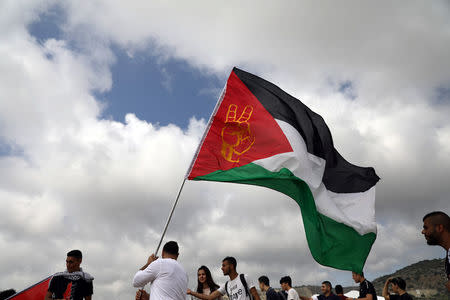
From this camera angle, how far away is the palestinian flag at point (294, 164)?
7.57m

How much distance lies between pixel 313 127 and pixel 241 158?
5.79 feet

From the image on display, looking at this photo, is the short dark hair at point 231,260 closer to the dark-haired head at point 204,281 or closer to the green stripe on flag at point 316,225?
the dark-haired head at point 204,281

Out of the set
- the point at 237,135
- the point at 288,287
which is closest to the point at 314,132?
the point at 237,135

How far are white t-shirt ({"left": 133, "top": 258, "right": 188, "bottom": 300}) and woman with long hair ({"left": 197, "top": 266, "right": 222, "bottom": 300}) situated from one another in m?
2.81

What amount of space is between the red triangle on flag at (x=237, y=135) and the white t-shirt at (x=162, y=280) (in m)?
1.88

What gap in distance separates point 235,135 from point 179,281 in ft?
10.2

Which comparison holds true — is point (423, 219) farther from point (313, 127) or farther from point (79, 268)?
point (79, 268)

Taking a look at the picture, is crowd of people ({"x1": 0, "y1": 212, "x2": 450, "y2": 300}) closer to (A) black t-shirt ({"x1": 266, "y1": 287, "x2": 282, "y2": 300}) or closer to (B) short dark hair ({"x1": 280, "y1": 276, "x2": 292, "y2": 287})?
(A) black t-shirt ({"x1": 266, "y1": 287, "x2": 282, "y2": 300})

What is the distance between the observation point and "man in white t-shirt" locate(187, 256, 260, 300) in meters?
7.94

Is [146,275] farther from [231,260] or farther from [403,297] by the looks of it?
[403,297]

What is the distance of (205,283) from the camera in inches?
344

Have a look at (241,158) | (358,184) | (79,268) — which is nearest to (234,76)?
(241,158)

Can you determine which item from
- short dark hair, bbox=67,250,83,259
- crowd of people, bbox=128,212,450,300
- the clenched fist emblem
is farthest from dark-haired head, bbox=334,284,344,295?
short dark hair, bbox=67,250,83,259

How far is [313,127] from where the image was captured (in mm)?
8586
